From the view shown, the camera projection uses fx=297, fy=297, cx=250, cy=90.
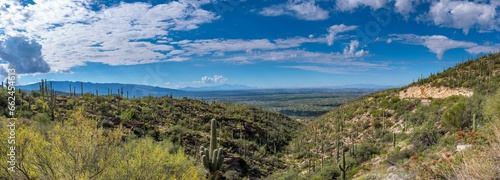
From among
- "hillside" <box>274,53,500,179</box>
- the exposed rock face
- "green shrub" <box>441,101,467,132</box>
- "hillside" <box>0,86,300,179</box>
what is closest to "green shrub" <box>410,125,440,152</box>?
"hillside" <box>274,53,500,179</box>

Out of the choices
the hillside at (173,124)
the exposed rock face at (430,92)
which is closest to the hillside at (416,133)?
the exposed rock face at (430,92)

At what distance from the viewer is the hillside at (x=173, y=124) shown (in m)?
37.5

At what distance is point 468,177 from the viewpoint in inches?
242

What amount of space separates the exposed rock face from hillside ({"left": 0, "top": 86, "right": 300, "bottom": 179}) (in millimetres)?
20778

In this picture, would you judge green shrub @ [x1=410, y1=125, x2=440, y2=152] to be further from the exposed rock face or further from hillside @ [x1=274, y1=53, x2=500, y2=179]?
the exposed rock face

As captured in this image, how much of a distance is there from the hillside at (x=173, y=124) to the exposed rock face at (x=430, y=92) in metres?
20.8

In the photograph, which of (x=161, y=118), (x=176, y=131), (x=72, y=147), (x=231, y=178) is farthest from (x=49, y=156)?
(x=161, y=118)

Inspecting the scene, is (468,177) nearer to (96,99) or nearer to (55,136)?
(55,136)

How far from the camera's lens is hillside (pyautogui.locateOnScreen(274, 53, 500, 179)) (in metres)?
14.5

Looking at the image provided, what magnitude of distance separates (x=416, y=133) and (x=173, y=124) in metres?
39.1

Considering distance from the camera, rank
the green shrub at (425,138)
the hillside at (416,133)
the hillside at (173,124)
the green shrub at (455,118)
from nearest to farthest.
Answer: the hillside at (416,133)
the green shrub at (425,138)
the green shrub at (455,118)
the hillside at (173,124)

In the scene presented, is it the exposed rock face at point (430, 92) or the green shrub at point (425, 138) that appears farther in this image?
the exposed rock face at point (430, 92)

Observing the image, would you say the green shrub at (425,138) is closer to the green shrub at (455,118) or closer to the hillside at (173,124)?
the green shrub at (455,118)

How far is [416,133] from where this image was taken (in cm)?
2547
